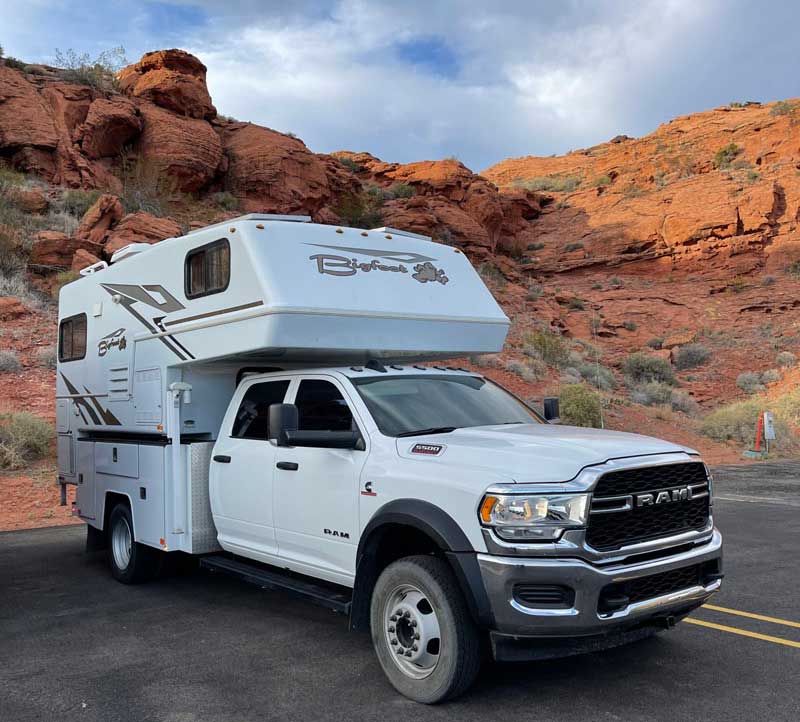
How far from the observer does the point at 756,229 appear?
147 ft

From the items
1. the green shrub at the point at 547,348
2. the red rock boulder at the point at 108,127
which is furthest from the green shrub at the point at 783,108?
the red rock boulder at the point at 108,127

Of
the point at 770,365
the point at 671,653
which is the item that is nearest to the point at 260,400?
the point at 671,653

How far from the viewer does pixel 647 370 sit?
33.0 metres

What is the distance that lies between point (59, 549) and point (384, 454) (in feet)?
22.0

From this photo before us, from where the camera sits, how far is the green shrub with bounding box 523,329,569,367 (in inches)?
1215

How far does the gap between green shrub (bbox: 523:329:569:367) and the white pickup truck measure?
23.3m

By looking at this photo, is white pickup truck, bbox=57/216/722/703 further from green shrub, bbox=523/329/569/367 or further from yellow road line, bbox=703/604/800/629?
green shrub, bbox=523/329/569/367

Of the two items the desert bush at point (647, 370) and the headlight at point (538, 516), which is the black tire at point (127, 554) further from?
the desert bush at point (647, 370)

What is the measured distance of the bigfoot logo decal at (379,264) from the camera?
661cm

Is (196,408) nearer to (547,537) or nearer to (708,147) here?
(547,537)

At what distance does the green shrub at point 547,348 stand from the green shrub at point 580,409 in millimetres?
7818

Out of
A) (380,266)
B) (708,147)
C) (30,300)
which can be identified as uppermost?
(708,147)

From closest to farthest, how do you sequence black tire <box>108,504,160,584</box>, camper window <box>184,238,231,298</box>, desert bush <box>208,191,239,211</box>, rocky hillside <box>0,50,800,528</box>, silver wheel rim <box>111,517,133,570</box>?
camper window <box>184,238,231,298</box> → black tire <box>108,504,160,584</box> → silver wheel rim <box>111,517,133,570</box> → rocky hillside <box>0,50,800,528</box> → desert bush <box>208,191,239,211</box>

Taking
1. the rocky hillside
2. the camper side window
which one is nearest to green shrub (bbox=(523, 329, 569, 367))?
the rocky hillside
